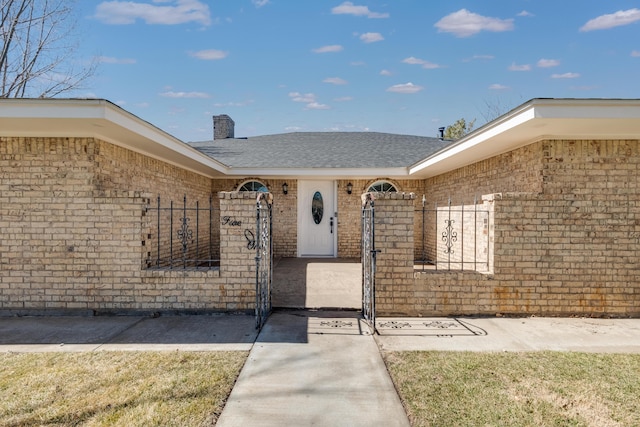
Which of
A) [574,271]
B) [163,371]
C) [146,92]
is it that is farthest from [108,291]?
[146,92]

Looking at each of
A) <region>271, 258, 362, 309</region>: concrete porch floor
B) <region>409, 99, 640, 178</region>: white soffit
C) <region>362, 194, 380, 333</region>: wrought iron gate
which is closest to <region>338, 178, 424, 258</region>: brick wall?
<region>271, 258, 362, 309</region>: concrete porch floor

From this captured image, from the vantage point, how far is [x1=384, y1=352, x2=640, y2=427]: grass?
2.59m

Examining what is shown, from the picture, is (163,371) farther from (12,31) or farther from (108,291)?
(12,31)

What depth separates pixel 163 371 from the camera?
Answer: 3277mm

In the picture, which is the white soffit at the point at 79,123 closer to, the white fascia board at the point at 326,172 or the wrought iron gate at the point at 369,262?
the wrought iron gate at the point at 369,262

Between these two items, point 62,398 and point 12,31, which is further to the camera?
point 12,31

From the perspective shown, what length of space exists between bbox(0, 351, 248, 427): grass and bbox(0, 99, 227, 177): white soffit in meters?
2.82

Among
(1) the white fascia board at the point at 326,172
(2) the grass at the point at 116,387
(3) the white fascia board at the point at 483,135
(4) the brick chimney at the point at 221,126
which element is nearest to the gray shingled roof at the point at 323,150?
(1) the white fascia board at the point at 326,172

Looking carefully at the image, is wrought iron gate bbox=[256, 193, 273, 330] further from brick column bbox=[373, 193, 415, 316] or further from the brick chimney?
the brick chimney

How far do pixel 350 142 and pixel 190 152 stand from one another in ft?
24.0

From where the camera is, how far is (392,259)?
16.5 feet

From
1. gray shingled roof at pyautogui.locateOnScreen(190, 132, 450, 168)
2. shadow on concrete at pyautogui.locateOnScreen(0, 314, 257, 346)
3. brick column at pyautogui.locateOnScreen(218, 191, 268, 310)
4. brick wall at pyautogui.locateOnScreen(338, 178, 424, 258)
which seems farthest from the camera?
brick wall at pyautogui.locateOnScreen(338, 178, 424, 258)

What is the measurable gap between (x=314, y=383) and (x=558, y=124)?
435 cm

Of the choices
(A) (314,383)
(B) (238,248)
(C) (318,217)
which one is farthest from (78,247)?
(C) (318,217)
